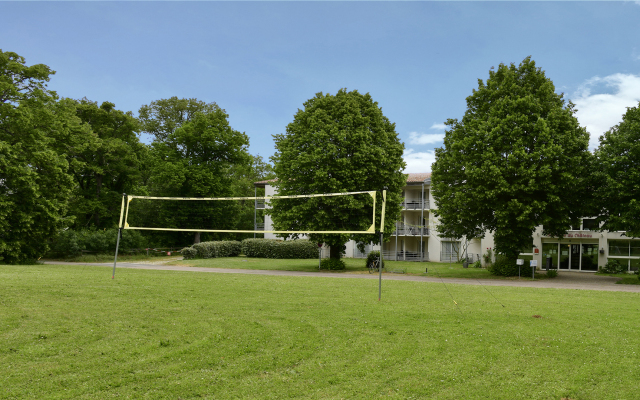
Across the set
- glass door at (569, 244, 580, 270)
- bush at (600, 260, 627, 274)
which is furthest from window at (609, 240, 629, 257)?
glass door at (569, 244, 580, 270)

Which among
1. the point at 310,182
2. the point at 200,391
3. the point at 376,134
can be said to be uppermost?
the point at 376,134

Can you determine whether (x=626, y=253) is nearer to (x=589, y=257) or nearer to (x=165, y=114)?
(x=589, y=257)

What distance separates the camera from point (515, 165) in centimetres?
2416

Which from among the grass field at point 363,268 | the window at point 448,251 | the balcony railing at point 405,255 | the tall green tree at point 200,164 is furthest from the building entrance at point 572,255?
the tall green tree at point 200,164

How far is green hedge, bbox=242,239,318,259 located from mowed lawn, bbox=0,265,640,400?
30767 mm

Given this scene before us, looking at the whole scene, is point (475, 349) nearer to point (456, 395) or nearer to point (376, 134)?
point (456, 395)

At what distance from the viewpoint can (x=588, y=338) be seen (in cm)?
881

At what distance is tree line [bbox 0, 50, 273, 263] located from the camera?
2722 cm

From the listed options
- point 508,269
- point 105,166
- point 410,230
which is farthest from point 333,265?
point 105,166

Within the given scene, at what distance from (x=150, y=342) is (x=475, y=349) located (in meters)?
5.42

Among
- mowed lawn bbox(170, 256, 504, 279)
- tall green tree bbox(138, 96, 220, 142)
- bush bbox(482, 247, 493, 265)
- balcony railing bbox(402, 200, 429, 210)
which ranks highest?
tall green tree bbox(138, 96, 220, 142)

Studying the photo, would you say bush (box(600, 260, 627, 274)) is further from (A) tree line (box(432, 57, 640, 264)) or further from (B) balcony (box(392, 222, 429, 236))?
(B) balcony (box(392, 222, 429, 236))

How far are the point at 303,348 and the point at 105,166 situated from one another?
127 ft

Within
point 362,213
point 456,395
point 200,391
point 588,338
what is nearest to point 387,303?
point 588,338
